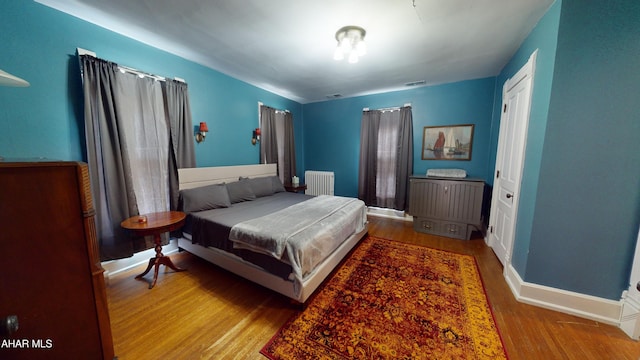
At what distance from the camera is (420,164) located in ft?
12.9

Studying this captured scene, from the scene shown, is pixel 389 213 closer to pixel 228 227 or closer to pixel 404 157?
pixel 404 157

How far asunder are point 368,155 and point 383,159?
32 centimetres

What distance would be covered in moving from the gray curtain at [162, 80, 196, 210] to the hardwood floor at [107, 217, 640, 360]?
3.60ft

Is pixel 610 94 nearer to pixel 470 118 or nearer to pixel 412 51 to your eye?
pixel 412 51

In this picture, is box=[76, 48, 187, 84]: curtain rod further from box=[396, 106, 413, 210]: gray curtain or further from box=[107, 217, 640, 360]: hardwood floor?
box=[396, 106, 413, 210]: gray curtain

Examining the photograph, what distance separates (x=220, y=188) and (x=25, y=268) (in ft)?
6.47

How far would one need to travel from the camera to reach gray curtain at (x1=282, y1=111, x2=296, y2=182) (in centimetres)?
452

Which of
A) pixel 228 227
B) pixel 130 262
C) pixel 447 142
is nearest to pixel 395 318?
pixel 228 227

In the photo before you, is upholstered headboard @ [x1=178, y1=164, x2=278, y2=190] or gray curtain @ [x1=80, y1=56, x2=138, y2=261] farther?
upholstered headboard @ [x1=178, y1=164, x2=278, y2=190]

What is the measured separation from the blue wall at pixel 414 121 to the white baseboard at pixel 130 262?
333 cm

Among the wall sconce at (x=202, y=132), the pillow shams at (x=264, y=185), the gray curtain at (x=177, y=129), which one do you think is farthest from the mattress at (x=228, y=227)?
the wall sconce at (x=202, y=132)

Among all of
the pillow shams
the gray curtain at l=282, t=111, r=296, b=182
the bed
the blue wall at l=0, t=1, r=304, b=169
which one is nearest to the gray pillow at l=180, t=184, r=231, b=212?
the bed

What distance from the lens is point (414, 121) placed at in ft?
12.8

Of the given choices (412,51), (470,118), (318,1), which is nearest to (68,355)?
(318,1)
